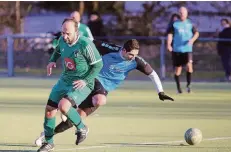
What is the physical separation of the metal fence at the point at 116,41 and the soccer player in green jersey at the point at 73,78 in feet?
44.9

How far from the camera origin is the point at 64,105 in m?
9.02

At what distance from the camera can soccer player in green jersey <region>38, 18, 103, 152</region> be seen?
9.12 meters

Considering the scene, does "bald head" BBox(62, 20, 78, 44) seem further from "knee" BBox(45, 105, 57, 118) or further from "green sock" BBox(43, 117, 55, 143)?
"green sock" BBox(43, 117, 55, 143)

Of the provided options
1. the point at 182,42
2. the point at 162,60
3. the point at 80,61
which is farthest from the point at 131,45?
the point at 162,60

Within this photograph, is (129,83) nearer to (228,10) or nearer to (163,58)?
(163,58)

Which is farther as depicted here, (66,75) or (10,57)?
(10,57)

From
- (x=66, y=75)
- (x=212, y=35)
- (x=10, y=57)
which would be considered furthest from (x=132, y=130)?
(x=212, y=35)

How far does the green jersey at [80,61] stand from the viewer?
916cm

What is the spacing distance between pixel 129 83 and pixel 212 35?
21.0ft

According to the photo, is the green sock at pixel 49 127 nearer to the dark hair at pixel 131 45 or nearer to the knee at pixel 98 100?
the knee at pixel 98 100

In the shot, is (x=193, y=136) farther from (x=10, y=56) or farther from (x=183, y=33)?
(x=10, y=56)

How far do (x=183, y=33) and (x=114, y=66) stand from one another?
315 inches

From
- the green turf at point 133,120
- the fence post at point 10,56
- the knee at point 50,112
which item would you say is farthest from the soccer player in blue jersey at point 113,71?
the fence post at point 10,56

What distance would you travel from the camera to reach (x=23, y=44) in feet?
83.0
